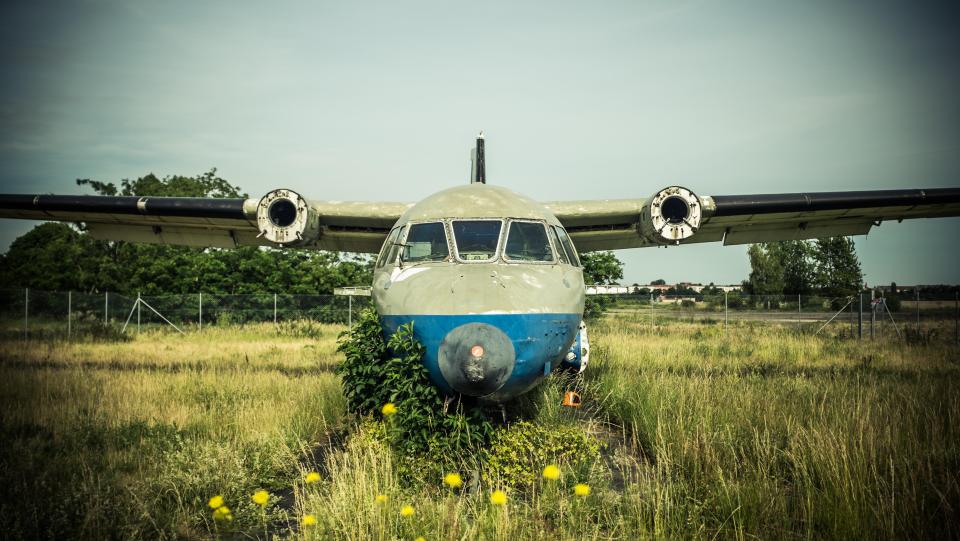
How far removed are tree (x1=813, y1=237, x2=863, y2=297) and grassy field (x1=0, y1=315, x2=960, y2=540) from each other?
4701 centimetres

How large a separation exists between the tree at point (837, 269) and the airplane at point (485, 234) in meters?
48.2

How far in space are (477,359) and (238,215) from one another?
702 cm

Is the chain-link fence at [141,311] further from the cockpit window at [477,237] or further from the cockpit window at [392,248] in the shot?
the cockpit window at [477,237]

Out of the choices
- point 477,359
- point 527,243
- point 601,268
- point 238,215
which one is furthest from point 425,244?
point 601,268

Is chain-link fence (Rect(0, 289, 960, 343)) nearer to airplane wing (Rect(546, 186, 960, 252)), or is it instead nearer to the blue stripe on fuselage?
airplane wing (Rect(546, 186, 960, 252))

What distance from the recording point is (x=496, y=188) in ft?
22.1

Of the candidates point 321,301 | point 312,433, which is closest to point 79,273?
point 321,301

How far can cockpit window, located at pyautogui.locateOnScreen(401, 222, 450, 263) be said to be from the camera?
5.82 m

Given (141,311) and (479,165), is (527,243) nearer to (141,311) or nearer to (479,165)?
(479,165)

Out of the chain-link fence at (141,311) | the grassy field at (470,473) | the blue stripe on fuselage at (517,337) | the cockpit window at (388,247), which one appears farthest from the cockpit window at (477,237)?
the chain-link fence at (141,311)

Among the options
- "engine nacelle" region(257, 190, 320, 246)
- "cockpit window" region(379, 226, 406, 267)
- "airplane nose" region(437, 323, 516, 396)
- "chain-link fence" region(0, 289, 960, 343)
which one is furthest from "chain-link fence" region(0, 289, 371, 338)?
"airplane nose" region(437, 323, 516, 396)

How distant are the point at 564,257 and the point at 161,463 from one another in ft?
15.4

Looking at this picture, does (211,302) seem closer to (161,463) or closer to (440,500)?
(161,463)

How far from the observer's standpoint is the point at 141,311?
2586cm
